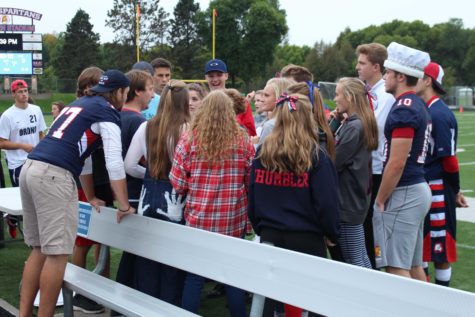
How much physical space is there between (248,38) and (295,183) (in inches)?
2885

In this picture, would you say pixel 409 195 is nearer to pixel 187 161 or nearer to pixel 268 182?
pixel 268 182

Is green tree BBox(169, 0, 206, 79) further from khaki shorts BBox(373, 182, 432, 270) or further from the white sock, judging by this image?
khaki shorts BBox(373, 182, 432, 270)

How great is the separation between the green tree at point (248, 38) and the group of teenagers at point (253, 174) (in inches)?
2731

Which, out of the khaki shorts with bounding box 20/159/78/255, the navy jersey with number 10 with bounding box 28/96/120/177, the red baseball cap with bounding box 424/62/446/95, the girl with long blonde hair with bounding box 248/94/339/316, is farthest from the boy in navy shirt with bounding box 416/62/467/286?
the khaki shorts with bounding box 20/159/78/255

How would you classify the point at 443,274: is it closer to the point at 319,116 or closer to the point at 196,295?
the point at 319,116

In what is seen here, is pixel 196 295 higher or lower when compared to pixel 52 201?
lower

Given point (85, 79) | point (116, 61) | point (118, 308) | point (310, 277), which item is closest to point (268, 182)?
point (310, 277)

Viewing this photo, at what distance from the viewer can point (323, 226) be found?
3.66m

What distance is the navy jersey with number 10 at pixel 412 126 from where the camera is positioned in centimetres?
401

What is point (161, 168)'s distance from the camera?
4.24 m

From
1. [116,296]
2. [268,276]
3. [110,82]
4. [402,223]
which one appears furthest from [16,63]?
[268,276]

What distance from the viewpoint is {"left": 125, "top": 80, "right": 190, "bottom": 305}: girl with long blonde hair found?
4.23m

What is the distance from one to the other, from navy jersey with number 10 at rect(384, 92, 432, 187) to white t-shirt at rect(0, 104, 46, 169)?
5.15 meters

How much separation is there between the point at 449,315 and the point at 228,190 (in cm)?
179
